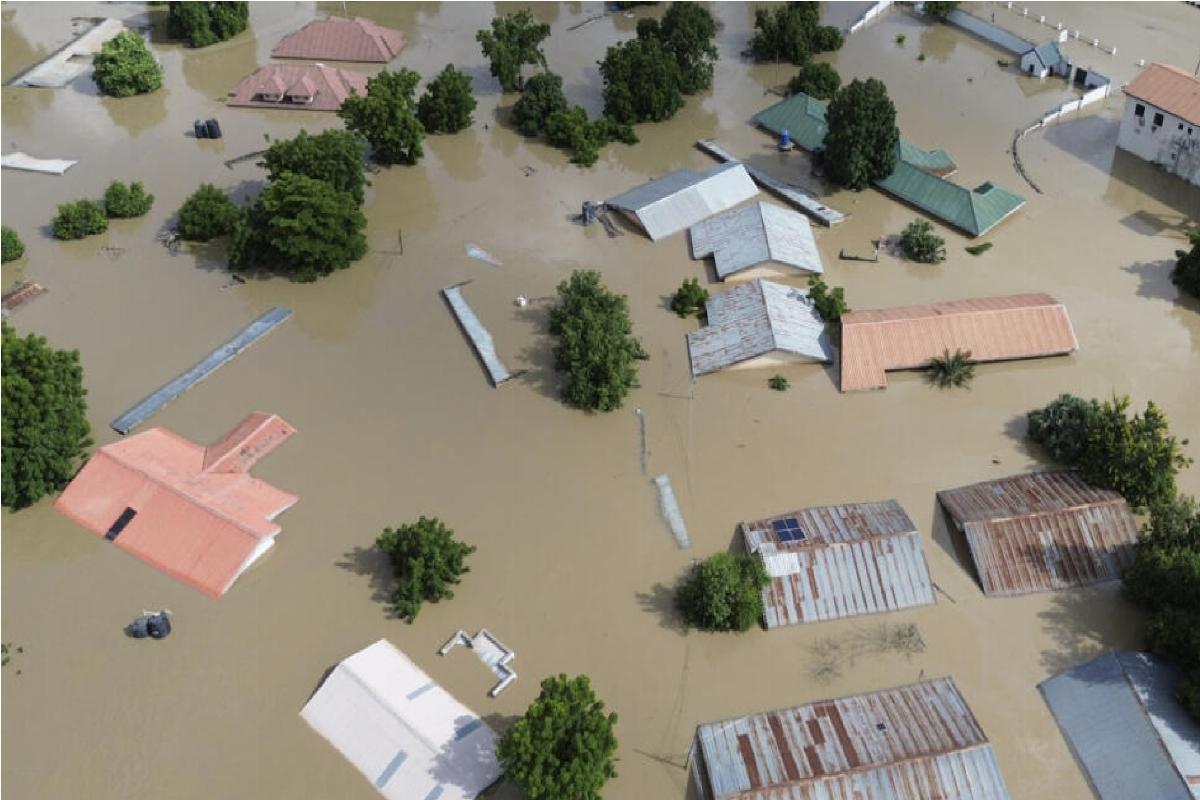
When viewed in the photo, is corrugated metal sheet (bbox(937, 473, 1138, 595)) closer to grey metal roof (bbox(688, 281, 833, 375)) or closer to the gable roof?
grey metal roof (bbox(688, 281, 833, 375))

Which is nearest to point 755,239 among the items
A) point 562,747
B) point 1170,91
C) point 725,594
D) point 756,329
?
point 756,329

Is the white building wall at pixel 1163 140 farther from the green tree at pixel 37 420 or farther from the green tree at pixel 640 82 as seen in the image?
the green tree at pixel 37 420

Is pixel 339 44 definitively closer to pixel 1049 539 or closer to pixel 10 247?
pixel 10 247

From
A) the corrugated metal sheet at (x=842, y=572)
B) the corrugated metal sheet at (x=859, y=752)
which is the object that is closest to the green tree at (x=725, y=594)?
the corrugated metal sheet at (x=842, y=572)

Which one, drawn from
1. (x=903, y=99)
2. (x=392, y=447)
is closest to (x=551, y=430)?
(x=392, y=447)

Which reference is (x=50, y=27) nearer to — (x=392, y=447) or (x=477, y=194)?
(x=477, y=194)

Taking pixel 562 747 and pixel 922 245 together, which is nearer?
pixel 562 747

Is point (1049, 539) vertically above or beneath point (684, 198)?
beneath

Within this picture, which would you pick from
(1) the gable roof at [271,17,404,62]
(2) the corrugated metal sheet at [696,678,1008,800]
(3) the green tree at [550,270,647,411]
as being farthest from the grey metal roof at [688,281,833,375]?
(1) the gable roof at [271,17,404,62]
